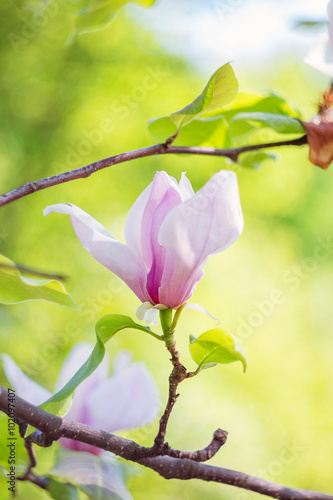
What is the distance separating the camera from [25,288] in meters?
0.31

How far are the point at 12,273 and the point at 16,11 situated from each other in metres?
3.07

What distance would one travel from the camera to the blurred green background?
2.61 metres

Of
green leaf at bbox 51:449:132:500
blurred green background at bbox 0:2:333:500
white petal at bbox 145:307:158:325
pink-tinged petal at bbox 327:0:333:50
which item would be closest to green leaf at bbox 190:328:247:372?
white petal at bbox 145:307:158:325

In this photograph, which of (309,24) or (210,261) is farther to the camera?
(210,261)

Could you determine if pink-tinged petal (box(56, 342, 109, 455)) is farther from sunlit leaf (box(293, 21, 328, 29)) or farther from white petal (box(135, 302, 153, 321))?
sunlit leaf (box(293, 21, 328, 29))

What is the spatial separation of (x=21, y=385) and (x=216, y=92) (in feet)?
0.93

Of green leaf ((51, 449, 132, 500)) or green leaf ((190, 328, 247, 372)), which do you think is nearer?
green leaf ((190, 328, 247, 372))

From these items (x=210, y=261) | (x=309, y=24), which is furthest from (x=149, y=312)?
(x=210, y=261)

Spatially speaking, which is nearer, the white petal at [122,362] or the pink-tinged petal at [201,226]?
the pink-tinged petal at [201,226]

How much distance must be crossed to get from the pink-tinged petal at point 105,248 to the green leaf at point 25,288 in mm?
34

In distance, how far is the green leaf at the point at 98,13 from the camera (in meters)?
0.43

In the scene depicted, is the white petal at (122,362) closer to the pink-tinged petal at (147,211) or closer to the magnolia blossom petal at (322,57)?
the pink-tinged petal at (147,211)

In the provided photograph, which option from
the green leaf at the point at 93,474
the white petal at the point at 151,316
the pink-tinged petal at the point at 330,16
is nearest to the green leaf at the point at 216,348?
the white petal at the point at 151,316

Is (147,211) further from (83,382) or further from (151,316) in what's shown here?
(83,382)
